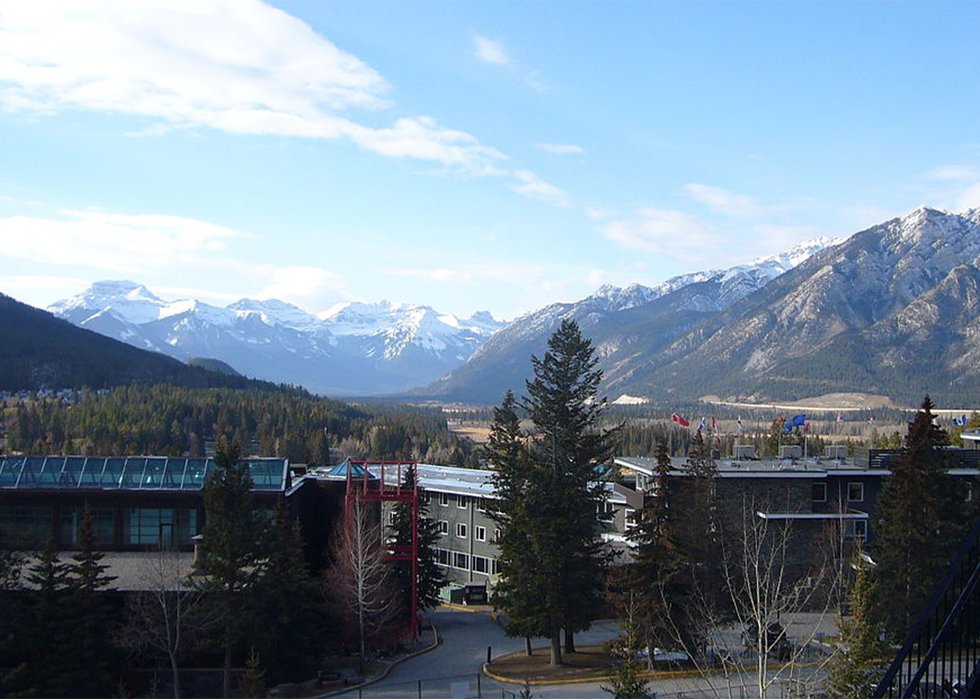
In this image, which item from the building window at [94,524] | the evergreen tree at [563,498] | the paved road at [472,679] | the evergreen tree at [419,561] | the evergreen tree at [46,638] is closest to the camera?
the evergreen tree at [46,638]

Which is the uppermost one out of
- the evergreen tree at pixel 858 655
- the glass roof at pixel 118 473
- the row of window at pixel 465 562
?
the glass roof at pixel 118 473

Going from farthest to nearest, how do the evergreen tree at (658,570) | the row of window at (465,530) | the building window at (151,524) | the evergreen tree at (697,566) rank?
the row of window at (465,530) → the building window at (151,524) → the evergreen tree at (697,566) → the evergreen tree at (658,570)

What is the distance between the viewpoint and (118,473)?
4344 centimetres

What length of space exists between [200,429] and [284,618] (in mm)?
103421

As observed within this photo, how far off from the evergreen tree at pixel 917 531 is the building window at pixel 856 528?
11.9m

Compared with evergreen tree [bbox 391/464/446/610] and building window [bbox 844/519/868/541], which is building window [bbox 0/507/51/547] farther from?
building window [bbox 844/519/868/541]

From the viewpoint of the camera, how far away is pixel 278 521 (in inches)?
1446

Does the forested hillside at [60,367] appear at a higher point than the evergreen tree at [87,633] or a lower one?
higher

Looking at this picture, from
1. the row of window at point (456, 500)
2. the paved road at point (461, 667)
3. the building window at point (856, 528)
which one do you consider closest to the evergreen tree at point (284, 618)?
the paved road at point (461, 667)

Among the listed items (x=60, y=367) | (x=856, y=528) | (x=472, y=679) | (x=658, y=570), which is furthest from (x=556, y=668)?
(x=60, y=367)

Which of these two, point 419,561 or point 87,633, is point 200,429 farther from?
point 87,633

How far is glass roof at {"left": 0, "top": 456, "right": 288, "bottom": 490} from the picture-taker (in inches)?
1681

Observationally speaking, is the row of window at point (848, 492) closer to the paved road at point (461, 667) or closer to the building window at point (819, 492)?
the building window at point (819, 492)

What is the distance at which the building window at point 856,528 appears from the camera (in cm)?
4662
